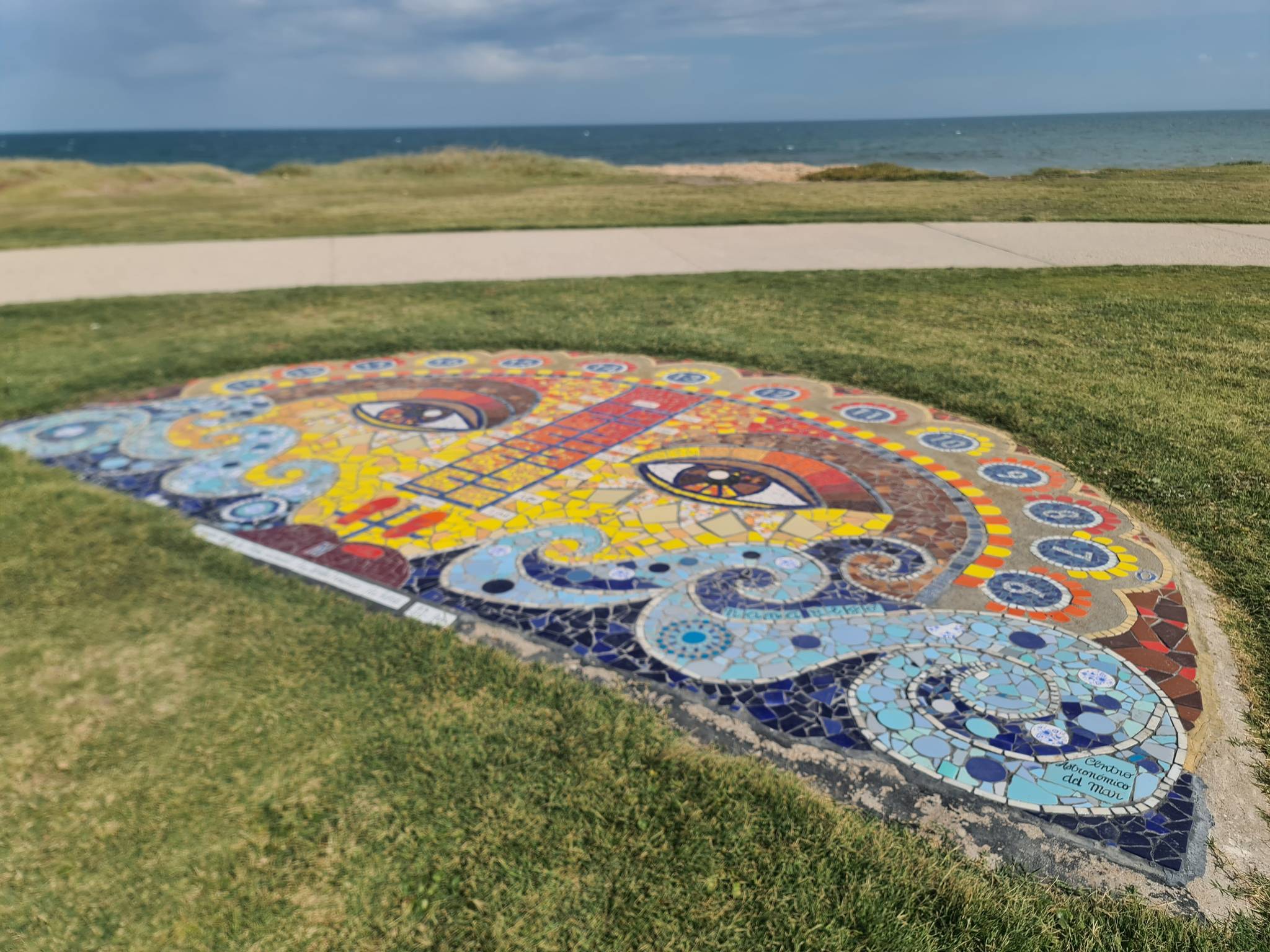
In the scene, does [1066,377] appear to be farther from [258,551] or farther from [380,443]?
[258,551]

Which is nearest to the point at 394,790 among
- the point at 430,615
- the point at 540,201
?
the point at 430,615

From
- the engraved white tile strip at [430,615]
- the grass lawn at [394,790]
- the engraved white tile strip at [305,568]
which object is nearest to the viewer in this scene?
the grass lawn at [394,790]

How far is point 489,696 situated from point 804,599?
3.89 feet

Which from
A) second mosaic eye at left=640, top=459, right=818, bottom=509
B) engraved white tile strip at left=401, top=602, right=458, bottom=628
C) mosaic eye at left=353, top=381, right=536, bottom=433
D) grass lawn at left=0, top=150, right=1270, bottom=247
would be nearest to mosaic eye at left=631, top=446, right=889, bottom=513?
second mosaic eye at left=640, top=459, right=818, bottom=509

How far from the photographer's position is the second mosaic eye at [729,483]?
12.4 feet

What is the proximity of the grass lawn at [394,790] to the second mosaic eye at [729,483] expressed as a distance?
4.75 ft

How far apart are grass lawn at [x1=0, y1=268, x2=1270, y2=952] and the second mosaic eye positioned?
1.45m

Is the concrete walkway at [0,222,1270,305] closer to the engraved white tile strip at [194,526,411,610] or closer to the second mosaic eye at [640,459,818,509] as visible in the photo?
the second mosaic eye at [640,459,818,509]

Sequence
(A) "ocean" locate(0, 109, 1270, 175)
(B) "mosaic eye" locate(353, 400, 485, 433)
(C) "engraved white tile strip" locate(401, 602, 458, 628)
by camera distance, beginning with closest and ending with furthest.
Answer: (C) "engraved white tile strip" locate(401, 602, 458, 628) < (B) "mosaic eye" locate(353, 400, 485, 433) < (A) "ocean" locate(0, 109, 1270, 175)

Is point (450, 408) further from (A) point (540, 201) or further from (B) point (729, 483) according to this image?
(A) point (540, 201)

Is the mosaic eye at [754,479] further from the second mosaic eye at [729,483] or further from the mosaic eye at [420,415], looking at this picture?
the mosaic eye at [420,415]

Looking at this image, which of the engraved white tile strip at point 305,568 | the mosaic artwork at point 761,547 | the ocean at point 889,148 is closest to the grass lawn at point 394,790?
the engraved white tile strip at point 305,568

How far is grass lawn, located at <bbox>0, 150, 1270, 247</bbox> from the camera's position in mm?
13156

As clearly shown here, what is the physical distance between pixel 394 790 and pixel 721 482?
2.22 metres
